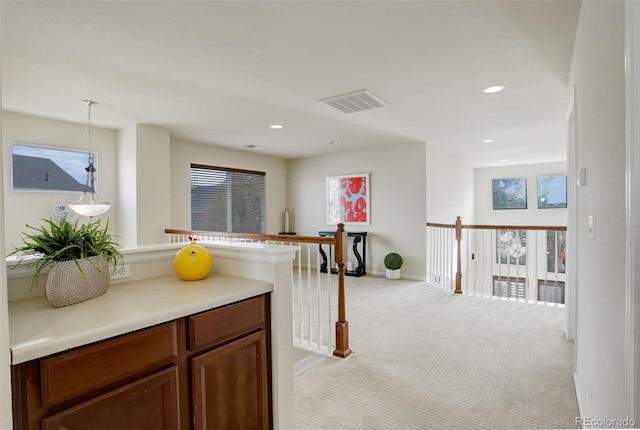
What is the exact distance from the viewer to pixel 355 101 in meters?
3.57

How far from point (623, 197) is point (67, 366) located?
1.76 meters

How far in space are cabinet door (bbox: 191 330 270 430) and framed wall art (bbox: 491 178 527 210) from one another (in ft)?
30.0

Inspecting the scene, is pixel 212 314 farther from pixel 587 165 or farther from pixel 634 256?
pixel 587 165

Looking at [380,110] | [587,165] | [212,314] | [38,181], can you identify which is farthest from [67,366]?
[38,181]

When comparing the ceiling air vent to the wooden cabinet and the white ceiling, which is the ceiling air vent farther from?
the wooden cabinet

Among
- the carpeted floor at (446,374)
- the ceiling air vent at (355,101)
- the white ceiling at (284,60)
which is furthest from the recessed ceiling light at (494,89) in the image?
the carpeted floor at (446,374)

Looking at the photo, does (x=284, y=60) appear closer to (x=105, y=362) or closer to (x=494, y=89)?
(x=494, y=89)

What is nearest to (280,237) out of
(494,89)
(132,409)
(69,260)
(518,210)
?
(69,260)

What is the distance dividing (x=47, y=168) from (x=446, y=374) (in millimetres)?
4902

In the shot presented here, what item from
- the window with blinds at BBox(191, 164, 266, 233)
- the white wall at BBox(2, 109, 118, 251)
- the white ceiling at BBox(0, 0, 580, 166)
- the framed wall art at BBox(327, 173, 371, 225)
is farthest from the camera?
the framed wall art at BBox(327, 173, 371, 225)

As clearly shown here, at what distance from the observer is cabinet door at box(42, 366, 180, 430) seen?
3.47 ft

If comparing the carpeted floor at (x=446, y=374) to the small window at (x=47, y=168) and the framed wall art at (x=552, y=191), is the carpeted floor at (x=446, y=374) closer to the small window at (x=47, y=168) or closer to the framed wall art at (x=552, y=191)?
the small window at (x=47, y=168)

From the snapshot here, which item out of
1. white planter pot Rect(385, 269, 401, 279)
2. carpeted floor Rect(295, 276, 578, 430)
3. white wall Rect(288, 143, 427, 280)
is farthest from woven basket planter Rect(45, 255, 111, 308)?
white wall Rect(288, 143, 427, 280)

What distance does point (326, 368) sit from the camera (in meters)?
2.76
